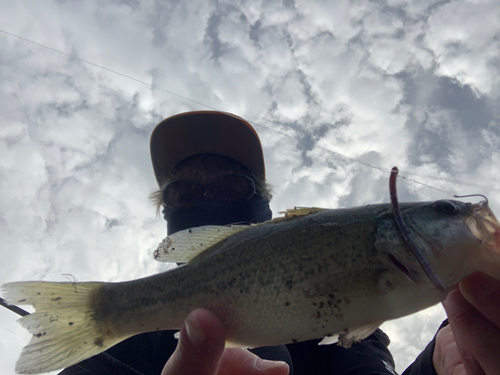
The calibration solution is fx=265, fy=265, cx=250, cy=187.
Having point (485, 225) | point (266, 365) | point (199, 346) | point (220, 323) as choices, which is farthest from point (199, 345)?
point (485, 225)

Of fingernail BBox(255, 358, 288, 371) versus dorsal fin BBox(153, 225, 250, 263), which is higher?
dorsal fin BBox(153, 225, 250, 263)

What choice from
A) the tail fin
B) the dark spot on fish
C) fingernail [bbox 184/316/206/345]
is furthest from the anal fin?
the tail fin

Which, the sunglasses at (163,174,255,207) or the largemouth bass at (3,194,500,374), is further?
the sunglasses at (163,174,255,207)

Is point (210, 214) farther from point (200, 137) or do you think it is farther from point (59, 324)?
point (59, 324)

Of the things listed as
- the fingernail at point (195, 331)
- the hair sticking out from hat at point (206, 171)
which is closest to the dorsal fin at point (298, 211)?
the fingernail at point (195, 331)

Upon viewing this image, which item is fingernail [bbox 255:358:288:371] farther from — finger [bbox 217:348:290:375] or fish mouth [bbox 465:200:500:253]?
fish mouth [bbox 465:200:500:253]

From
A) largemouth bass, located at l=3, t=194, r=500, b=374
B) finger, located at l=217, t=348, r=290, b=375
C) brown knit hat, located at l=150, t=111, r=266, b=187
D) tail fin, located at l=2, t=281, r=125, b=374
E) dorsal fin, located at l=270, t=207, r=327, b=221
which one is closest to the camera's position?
largemouth bass, located at l=3, t=194, r=500, b=374
